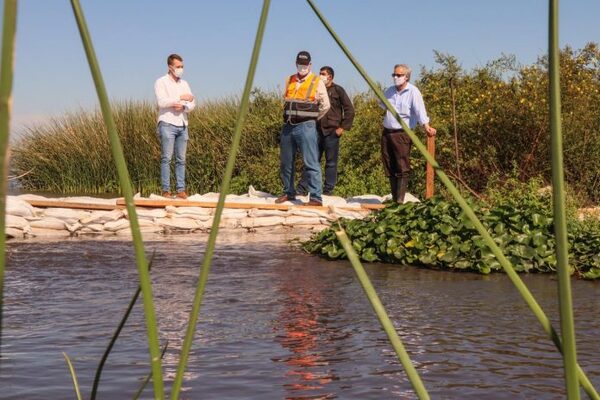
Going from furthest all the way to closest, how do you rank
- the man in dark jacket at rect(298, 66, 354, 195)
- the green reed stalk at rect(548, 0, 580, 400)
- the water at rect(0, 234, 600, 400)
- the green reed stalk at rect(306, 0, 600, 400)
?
the man in dark jacket at rect(298, 66, 354, 195), the water at rect(0, 234, 600, 400), the green reed stalk at rect(306, 0, 600, 400), the green reed stalk at rect(548, 0, 580, 400)

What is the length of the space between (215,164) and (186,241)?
25.2ft

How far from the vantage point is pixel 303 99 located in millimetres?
12273

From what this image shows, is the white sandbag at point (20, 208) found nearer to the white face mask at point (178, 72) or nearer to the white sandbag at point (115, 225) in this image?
the white sandbag at point (115, 225)

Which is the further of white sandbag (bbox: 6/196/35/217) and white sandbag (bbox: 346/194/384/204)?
white sandbag (bbox: 346/194/384/204)

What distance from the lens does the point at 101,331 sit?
504cm

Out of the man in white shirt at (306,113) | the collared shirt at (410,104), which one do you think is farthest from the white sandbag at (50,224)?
the collared shirt at (410,104)

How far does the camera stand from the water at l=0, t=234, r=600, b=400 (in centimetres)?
395

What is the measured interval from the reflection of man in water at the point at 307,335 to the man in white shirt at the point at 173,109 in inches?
234

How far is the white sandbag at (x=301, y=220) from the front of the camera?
39.0ft

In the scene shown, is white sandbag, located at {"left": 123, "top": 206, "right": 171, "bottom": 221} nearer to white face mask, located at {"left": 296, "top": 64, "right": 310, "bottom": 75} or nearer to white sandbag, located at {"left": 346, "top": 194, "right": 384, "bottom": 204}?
white face mask, located at {"left": 296, "top": 64, "right": 310, "bottom": 75}

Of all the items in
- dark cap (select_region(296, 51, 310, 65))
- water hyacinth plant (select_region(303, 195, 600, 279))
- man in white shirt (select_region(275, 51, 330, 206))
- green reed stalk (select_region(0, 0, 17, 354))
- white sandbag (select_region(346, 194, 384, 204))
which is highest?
dark cap (select_region(296, 51, 310, 65))

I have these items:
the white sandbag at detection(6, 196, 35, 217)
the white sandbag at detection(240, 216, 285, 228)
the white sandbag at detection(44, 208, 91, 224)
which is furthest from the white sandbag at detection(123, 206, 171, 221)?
the white sandbag at detection(6, 196, 35, 217)

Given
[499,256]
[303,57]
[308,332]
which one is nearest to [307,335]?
[308,332]

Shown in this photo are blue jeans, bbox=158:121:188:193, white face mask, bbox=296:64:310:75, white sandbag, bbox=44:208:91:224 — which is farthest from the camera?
blue jeans, bbox=158:121:188:193
